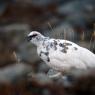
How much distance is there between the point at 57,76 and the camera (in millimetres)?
4031

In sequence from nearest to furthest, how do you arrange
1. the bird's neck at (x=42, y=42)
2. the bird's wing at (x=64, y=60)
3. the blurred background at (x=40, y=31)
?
the blurred background at (x=40, y=31)
the bird's wing at (x=64, y=60)
the bird's neck at (x=42, y=42)

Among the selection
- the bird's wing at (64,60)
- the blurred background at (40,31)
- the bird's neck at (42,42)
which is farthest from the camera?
the bird's neck at (42,42)

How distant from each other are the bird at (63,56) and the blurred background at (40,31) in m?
0.09

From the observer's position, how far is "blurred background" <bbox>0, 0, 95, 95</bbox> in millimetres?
2492

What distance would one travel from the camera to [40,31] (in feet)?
21.5

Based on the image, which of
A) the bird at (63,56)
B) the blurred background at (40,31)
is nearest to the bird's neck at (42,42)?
the bird at (63,56)

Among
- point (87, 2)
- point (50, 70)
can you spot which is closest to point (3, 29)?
point (87, 2)

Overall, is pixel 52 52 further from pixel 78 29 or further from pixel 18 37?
pixel 78 29

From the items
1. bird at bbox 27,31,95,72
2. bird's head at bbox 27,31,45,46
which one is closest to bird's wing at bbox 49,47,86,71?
bird at bbox 27,31,95,72

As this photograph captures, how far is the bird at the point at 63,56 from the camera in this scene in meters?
3.99

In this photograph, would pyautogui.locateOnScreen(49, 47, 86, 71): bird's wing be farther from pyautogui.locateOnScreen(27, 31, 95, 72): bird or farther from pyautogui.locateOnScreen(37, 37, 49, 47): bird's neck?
pyautogui.locateOnScreen(37, 37, 49, 47): bird's neck

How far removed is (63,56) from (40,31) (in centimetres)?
252

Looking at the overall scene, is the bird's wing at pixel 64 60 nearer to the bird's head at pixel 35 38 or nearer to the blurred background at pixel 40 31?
the blurred background at pixel 40 31

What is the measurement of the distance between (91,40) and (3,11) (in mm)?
2329
